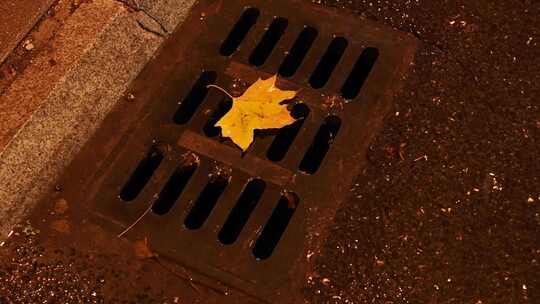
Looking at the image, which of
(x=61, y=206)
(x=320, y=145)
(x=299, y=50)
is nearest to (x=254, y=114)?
(x=320, y=145)

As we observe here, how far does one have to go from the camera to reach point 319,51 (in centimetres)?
204

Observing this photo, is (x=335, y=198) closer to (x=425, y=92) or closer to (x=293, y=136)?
(x=293, y=136)

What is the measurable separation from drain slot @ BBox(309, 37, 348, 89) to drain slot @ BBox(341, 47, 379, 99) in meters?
0.06

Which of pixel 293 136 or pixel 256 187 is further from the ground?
pixel 293 136

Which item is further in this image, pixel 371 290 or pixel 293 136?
pixel 293 136

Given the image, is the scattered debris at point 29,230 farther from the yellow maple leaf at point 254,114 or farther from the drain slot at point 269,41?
the drain slot at point 269,41

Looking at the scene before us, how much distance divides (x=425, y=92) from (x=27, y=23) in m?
1.22

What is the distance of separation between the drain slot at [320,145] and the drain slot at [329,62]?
7.1 inches

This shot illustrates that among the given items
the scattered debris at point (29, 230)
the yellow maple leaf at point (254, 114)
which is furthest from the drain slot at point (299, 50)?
the scattered debris at point (29, 230)

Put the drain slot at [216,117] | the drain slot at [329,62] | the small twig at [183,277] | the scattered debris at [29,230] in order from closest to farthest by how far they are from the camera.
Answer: the small twig at [183,277]
the scattered debris at [29,230]
the drain slot at [216,117]
the drain slot at [329,62]

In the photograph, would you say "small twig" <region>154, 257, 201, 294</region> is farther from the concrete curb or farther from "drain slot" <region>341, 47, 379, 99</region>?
"drain slot" <region>341, 47, 379, 99</region>

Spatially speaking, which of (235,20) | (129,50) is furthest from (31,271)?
(235,20)

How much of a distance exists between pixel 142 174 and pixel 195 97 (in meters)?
0.30

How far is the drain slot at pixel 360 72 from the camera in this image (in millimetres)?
2031
